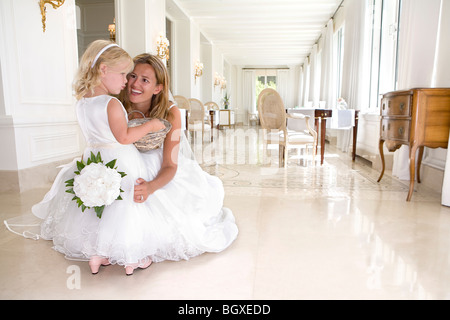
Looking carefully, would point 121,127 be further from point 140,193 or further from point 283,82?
point 283,82

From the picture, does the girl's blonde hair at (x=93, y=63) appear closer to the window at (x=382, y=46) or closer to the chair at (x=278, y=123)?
the chair at (x=278, y=123)

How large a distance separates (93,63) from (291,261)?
4.43ft

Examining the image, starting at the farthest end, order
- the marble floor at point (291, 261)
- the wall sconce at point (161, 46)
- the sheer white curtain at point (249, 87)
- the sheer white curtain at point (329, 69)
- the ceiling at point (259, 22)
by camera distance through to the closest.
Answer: the sheer white curtain at point (249, 87), the sheer white curtain at point (329, 69), the ceiling at point (259, 22), the wall sconce at point (161, 46), the marble floor at point (291, 261)

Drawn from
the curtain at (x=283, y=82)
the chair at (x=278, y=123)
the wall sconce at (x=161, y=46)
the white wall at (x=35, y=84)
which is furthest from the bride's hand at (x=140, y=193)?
the curtain at (x=283, y=82)

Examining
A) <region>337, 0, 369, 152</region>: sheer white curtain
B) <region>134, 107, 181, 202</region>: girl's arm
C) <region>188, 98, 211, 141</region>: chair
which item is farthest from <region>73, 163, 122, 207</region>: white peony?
<region>337, 0, 369, 152</region>: sheer white curtain

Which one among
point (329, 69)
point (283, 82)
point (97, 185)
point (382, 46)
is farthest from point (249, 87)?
point (97, 185)

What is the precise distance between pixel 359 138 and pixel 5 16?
16.9ft

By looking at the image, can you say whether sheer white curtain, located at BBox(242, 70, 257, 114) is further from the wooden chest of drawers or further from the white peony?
the white peony

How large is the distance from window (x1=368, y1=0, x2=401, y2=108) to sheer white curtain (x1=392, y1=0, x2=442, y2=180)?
101cm

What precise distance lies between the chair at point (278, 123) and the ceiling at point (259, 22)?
14.7 ft

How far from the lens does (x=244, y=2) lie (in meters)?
7.68

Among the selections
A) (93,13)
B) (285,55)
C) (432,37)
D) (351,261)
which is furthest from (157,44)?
(285,55)

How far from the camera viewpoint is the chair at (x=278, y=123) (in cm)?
420

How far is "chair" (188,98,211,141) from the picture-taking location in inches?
235
